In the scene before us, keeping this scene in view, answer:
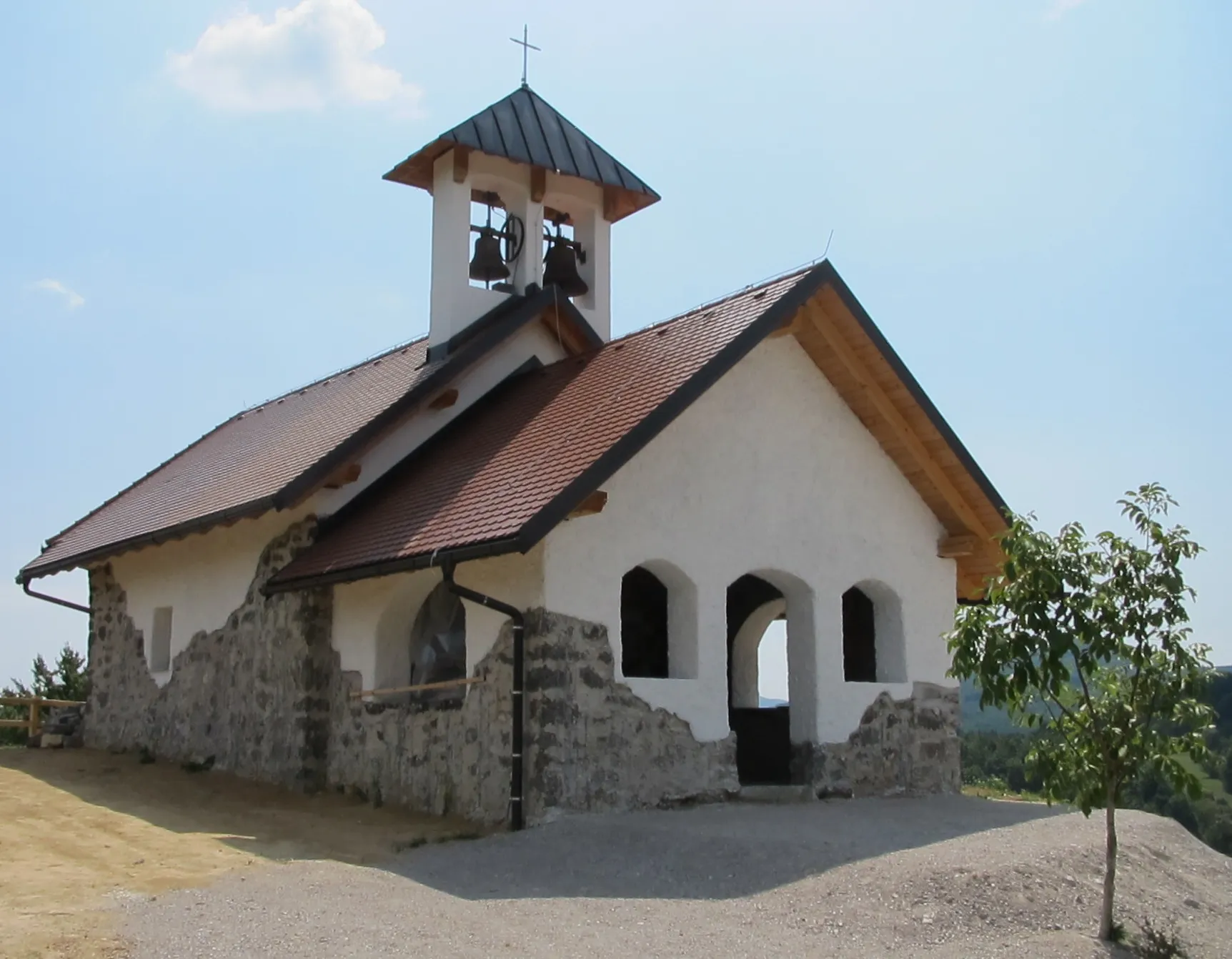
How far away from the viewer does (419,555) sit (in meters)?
11.5

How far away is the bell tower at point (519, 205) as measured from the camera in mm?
16375

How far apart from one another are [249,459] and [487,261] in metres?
3.88

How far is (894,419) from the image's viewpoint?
13.9 m

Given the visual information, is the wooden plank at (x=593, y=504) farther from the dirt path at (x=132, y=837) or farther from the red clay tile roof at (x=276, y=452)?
the red clay tile roof at (x=276, y=452)

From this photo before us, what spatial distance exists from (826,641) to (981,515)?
2.42 m

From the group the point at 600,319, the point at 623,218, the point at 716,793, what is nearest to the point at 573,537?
the point at 716,793

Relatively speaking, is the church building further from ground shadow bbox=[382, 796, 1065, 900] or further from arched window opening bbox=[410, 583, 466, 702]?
ground shadow bbox=[382, 796, 1065, 900]

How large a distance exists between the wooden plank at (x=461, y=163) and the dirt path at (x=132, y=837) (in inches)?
287

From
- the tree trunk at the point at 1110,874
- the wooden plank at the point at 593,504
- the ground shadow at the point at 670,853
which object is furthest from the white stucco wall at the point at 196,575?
the tree trunk at the point at 1110,874

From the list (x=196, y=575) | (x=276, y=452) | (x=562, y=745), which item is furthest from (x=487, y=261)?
(x=562, y=745)

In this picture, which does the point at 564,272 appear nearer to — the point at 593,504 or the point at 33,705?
→ the point at 593,504

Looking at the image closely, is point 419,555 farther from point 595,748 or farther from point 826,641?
point 826,641

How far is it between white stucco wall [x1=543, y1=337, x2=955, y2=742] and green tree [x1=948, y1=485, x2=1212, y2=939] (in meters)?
3.97

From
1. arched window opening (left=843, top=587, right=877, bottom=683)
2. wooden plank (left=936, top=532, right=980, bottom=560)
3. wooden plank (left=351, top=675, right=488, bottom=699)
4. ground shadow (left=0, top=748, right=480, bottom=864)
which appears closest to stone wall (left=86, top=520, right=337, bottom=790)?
ground shadow (left=0, top=748, right=480, bottom=864)
